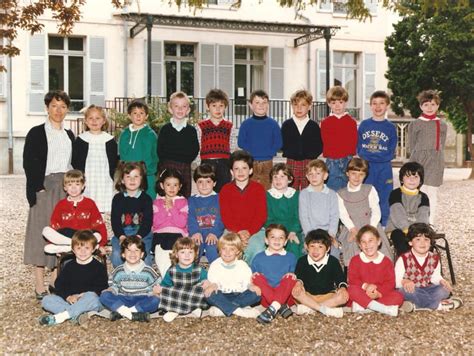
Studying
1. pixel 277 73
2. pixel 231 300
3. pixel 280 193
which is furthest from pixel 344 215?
pixel 277 73

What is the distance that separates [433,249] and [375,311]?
2.71 feet

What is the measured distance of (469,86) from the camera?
667 inches

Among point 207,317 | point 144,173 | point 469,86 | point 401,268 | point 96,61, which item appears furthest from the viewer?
point 96,61

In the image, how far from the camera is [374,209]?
555 centimetres

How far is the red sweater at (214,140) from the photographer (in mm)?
6020

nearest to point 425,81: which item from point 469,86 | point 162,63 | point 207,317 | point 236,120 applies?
point 469,86

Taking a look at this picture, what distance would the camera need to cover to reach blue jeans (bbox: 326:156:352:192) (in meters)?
6.08

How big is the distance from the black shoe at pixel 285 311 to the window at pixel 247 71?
1553 centimetres

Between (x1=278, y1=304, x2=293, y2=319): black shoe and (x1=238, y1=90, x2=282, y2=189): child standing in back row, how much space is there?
A: 162 cm

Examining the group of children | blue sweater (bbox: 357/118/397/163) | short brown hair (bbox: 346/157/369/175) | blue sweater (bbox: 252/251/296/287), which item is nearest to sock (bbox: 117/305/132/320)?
the group of children

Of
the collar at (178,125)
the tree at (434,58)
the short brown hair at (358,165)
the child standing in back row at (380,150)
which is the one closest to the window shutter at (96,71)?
the tree at (434,58)

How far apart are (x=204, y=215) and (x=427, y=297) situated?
74.2 inches

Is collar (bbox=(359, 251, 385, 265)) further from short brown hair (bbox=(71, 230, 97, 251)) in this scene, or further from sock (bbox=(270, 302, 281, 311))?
short brown hair (bbox=(71, 230, 97, 251))

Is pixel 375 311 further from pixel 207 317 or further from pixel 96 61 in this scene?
pixel 96 61
